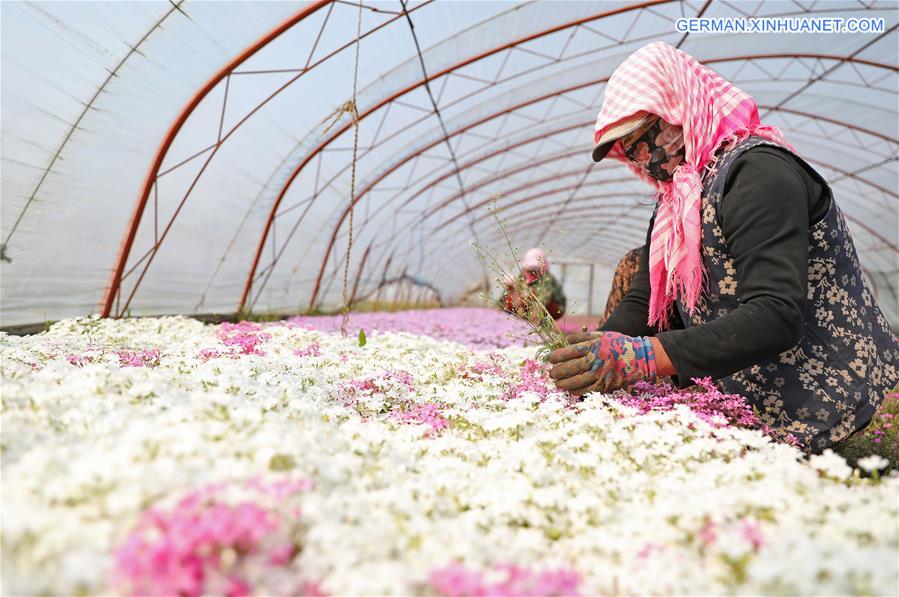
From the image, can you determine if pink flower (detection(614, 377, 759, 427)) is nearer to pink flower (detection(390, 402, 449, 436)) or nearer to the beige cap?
pink flower (detection(390, 402, 449, 436))

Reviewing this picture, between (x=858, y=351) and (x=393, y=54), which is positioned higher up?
(x=393, y=54)

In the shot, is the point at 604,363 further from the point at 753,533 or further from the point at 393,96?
the point at 393,96

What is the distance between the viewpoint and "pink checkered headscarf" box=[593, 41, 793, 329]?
250 centimetres

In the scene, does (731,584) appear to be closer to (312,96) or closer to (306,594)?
(306,594)

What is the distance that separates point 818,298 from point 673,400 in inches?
30.4

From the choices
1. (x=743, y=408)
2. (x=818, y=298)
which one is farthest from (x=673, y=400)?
(x=818, y=298)

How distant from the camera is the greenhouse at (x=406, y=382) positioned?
97cm

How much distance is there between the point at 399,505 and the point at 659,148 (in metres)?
2.27

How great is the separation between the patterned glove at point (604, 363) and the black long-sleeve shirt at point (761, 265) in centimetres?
11

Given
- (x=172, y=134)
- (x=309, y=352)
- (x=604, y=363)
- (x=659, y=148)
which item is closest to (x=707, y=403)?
(x=604, y=363)

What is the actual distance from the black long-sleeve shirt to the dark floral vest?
12 centimetres

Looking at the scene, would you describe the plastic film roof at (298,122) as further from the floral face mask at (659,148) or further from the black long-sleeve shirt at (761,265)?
the black long-sleeve shirt at (761,265)

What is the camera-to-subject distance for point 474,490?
1419 mm

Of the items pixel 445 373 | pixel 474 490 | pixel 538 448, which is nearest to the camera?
pixel 474 490
